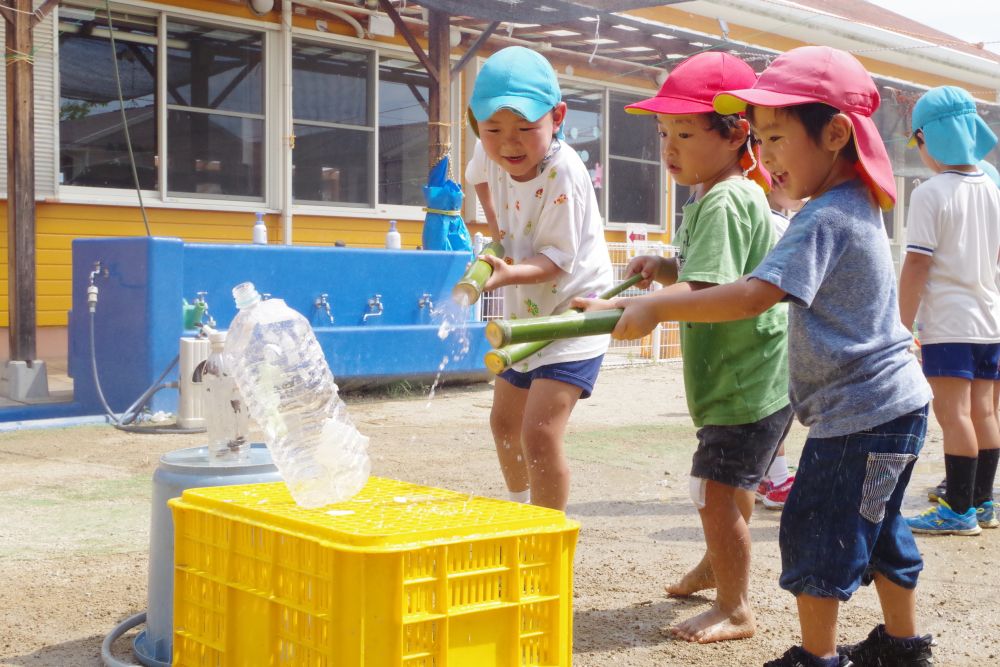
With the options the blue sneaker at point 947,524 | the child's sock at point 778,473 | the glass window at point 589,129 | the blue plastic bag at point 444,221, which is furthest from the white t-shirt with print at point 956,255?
the glass window at point 589,129

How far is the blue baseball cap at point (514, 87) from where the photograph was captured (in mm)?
3414

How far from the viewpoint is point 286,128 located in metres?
12.4

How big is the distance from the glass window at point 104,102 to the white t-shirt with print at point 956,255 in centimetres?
876

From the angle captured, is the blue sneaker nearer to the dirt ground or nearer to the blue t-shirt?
the dirt ground

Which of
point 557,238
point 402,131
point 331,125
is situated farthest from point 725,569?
point 402,131

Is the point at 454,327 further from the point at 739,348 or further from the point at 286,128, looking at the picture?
the point at 739,348

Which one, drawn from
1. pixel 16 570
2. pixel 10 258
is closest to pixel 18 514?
pixel 16 570

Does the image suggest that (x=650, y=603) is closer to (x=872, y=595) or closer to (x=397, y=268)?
(x=872, y=595)

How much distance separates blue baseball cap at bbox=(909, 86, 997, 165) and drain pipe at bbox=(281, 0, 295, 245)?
8.52 metres

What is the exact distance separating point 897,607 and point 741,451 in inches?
23.7

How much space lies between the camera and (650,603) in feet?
11.9

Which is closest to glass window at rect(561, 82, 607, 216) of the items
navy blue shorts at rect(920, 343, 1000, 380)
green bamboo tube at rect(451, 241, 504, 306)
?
navy blue shorts at rect(920, 343, 1000, 380)

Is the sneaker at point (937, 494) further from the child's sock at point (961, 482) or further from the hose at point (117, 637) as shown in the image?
the hose at point (117, 637)

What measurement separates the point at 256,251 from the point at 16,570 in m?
4.86
